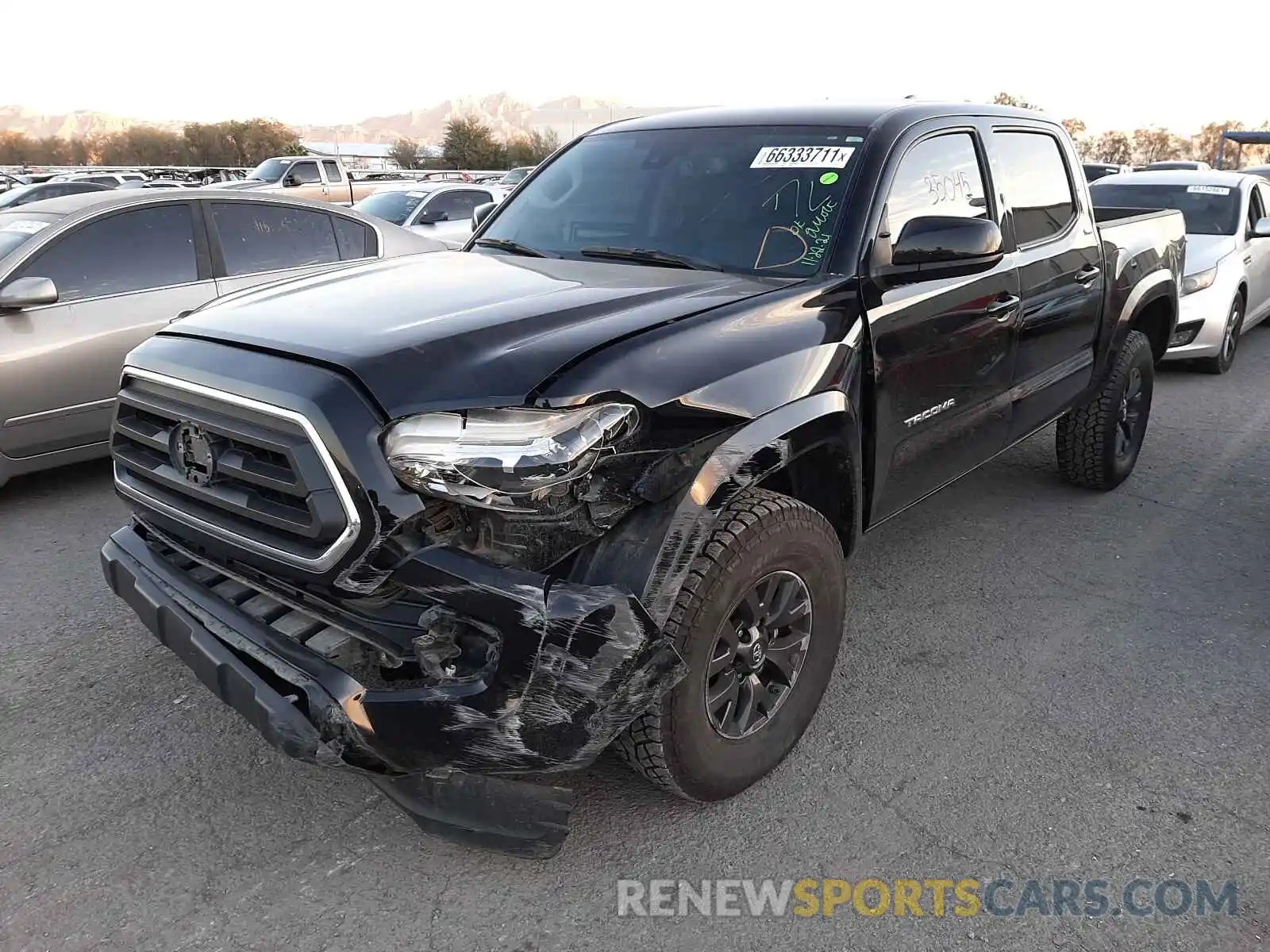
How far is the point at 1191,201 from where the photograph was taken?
8.65 metres

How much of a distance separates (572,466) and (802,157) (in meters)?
1.74

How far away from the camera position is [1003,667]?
3449 mm

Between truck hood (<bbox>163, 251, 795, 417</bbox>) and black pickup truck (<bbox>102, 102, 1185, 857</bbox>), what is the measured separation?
1 centimetres

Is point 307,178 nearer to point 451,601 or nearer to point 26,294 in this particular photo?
point 26,294

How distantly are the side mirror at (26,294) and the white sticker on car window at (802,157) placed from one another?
3672 millimetres

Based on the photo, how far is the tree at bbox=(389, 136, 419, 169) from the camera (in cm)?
4936

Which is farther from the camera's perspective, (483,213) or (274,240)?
(274,240)

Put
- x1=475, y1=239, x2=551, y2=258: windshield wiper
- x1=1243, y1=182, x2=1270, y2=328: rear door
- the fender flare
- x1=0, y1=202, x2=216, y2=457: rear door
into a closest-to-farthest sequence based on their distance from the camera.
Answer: the fender flare < x1=475, y1=239, x2=551, y2=258: windshield wiper < x1=0, y1=202, x2=216, y2=457: rear door < x1=1243, y1=182, x2=1270, y2=328: rear door

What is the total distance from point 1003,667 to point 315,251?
15.8ft

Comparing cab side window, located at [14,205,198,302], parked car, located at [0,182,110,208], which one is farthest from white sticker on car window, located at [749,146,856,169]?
parked car, located at [0,182,110,208]

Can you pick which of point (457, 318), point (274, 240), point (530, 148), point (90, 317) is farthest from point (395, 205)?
point (530, 148)

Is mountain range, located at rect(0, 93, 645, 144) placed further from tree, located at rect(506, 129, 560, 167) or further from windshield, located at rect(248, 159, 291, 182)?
windshield, located at rect(248, 159, 291, 182)

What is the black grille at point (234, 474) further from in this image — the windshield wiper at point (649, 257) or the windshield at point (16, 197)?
the windshield at point (16, 197)

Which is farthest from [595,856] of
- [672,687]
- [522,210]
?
[522,210]
